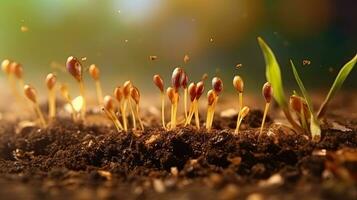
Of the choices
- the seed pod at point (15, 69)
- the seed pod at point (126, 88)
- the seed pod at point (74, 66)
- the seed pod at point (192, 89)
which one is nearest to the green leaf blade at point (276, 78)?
the seed pod at point (192, 89)

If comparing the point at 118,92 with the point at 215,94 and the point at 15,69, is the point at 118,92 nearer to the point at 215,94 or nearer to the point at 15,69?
the point at 215,94

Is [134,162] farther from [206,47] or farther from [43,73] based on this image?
[43,73]

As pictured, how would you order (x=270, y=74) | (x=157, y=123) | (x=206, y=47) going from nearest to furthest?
(x=270, y=74)
(x=157, y=123)
(x=206, y=47)

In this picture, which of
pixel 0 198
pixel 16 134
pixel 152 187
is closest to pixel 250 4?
pixel 16 134

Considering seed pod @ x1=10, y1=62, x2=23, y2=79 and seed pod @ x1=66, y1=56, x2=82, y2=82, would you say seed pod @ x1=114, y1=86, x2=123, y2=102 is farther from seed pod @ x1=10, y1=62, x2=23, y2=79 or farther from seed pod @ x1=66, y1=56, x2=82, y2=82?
seed pod @ x1=10, y1=62, x2=23, y2=79

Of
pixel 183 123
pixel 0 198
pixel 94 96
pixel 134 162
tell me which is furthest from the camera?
pixel 94 96

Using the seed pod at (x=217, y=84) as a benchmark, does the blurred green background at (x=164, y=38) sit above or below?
above

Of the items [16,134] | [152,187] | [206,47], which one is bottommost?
[152,187]

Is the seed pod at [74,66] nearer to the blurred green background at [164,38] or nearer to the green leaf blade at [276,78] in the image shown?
the blurred green background at [164,38]
